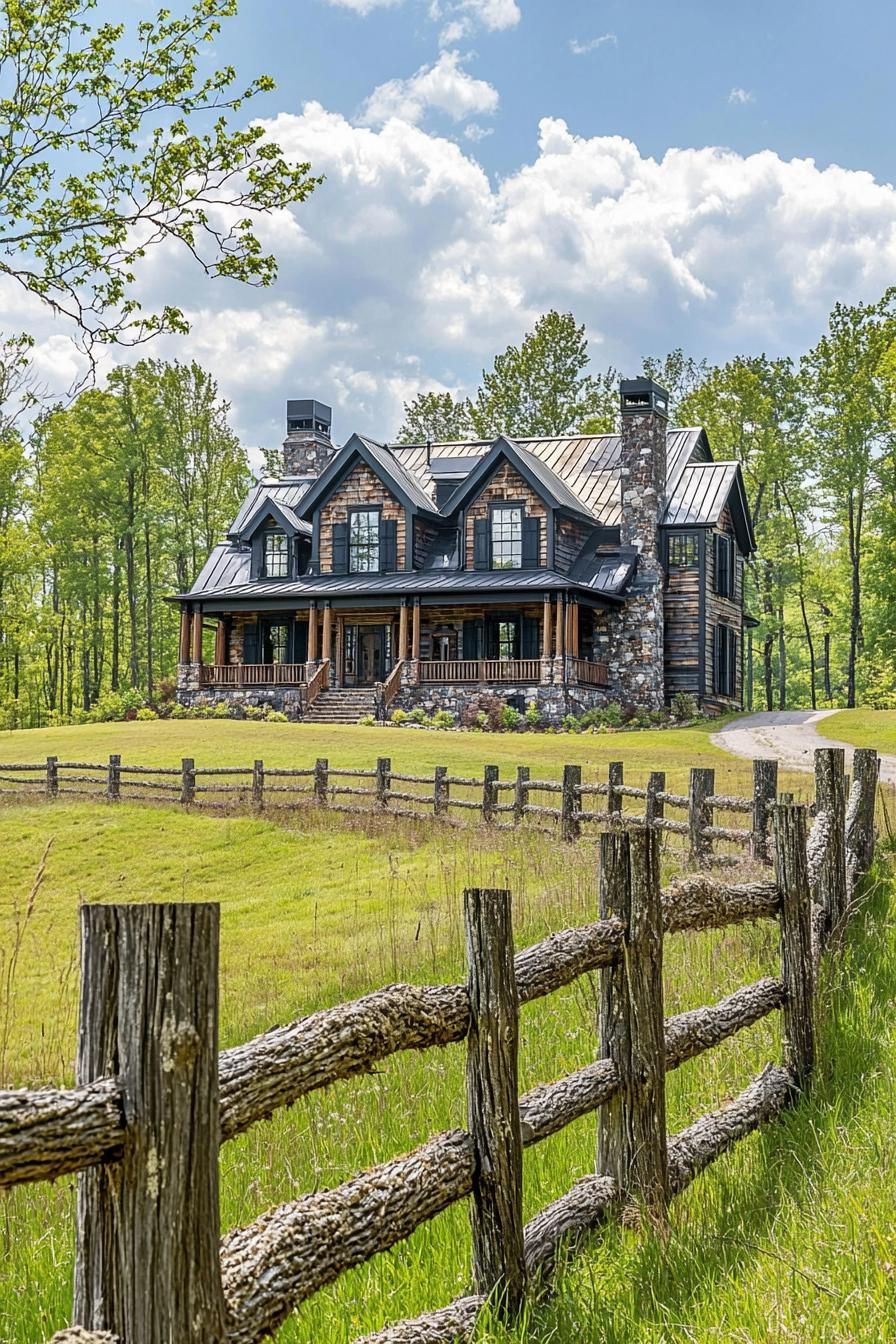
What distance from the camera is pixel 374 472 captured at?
42.0 meters

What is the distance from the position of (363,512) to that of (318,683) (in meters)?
6.35

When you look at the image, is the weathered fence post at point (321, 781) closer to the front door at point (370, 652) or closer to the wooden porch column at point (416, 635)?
the wooden porch column at point (416, 635)

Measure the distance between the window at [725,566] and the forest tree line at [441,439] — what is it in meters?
5.73

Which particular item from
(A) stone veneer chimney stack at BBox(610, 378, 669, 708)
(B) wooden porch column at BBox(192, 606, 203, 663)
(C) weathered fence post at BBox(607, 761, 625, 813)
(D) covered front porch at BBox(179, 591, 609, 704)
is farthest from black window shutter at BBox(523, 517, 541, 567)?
(C) weathered fence post at BBox(607, 761, 625, 813)

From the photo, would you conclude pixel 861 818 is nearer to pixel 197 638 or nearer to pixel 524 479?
pixel 524 479

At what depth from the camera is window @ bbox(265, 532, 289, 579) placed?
4344 centimetres

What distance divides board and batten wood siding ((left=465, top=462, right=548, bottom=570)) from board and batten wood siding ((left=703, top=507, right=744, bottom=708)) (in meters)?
5.36

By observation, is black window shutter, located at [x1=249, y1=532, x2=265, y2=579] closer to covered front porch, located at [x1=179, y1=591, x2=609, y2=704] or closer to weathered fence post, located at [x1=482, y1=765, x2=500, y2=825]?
covered front porch, located at [x1=179, y1=591, x2=609, y2=704]

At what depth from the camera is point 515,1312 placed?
373cm

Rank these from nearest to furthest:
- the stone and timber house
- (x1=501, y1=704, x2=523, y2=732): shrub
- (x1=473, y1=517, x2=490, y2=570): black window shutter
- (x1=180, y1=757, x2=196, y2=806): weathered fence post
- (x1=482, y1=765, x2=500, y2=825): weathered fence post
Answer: (x1=482, y1=765, x2=500, y2=825): weathered fence post → (x1=180, y1=757, x2=196, y2=806): weathered fence post → (x1=501, y1=704, x2=523, y2=732): shrub → the stone and timber house → (x1=473, y1=517, x2=490, y2=570): black window shutter

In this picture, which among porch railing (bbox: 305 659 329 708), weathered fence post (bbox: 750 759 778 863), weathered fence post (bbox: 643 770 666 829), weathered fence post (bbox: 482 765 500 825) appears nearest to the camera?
weathered fence post (bbox: 750 759 778 863)

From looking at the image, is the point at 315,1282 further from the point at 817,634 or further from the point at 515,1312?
the point at 817,634

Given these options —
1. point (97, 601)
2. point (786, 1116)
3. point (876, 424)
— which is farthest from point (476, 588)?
point (786, 1116)

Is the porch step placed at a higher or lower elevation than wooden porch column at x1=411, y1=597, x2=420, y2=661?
lower
